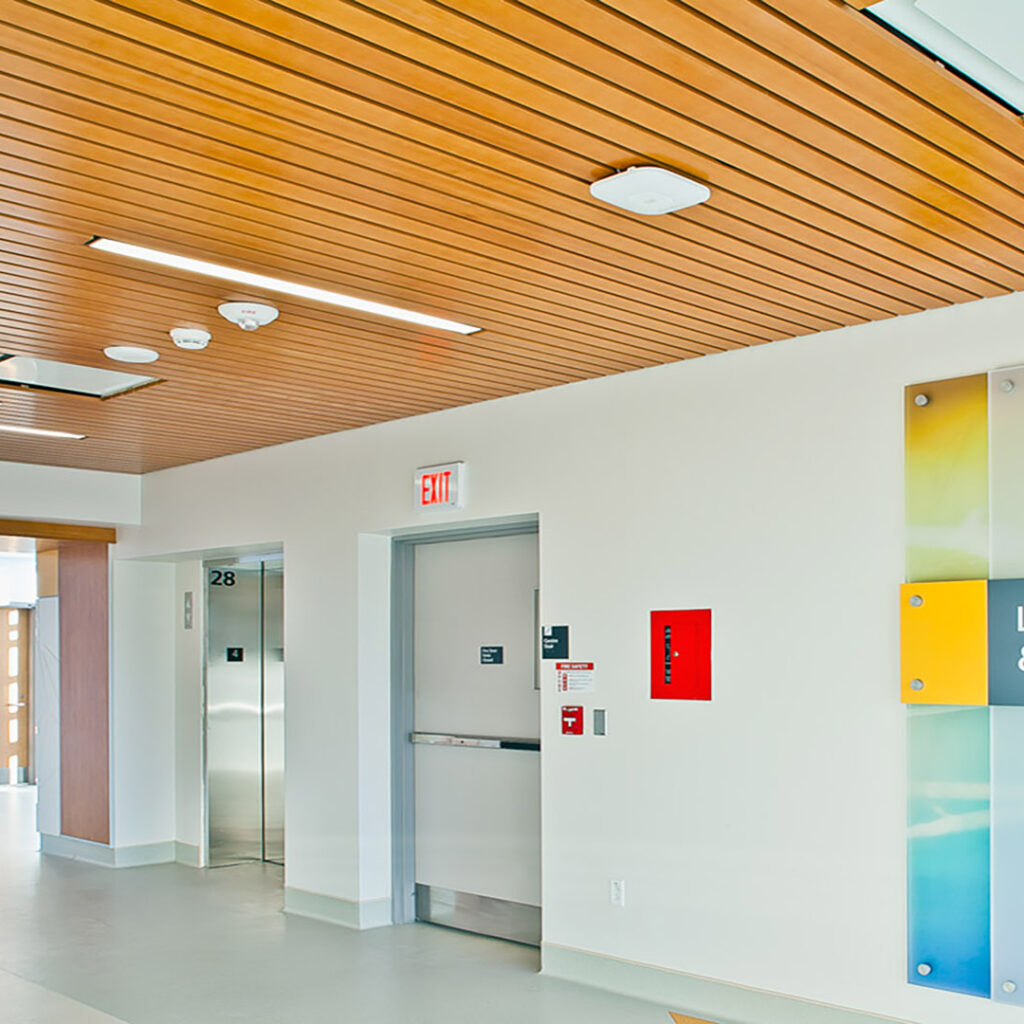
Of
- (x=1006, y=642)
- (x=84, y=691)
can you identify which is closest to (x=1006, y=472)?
(x=1006, y=642)

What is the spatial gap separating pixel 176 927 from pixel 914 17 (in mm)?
6512

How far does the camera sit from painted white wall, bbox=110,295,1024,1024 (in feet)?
15.8

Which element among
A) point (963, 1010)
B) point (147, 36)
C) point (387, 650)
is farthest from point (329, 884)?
point (147, 36)

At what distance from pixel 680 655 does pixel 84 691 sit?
19.9 ft

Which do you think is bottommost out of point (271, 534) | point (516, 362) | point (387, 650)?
point (387, 650)

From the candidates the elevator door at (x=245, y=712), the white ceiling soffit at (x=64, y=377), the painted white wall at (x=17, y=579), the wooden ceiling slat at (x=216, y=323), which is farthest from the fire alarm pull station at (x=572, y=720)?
the painted white wall at (x=17, y=579)

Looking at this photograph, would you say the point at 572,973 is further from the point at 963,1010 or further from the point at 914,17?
the point at 914,17

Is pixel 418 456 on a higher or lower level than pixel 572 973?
higher

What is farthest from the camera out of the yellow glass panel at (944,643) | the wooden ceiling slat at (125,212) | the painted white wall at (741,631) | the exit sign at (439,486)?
the exit sign at (439,486)

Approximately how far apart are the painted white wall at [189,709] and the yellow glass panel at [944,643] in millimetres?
6153

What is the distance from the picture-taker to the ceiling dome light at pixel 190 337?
16.1ft

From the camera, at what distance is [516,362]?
5.67 m

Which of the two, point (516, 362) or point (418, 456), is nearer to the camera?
point (516, 362)

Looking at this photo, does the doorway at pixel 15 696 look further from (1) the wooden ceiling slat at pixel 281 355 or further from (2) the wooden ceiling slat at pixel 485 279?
(2) the wooden ceiling slat at pixel 485 279
